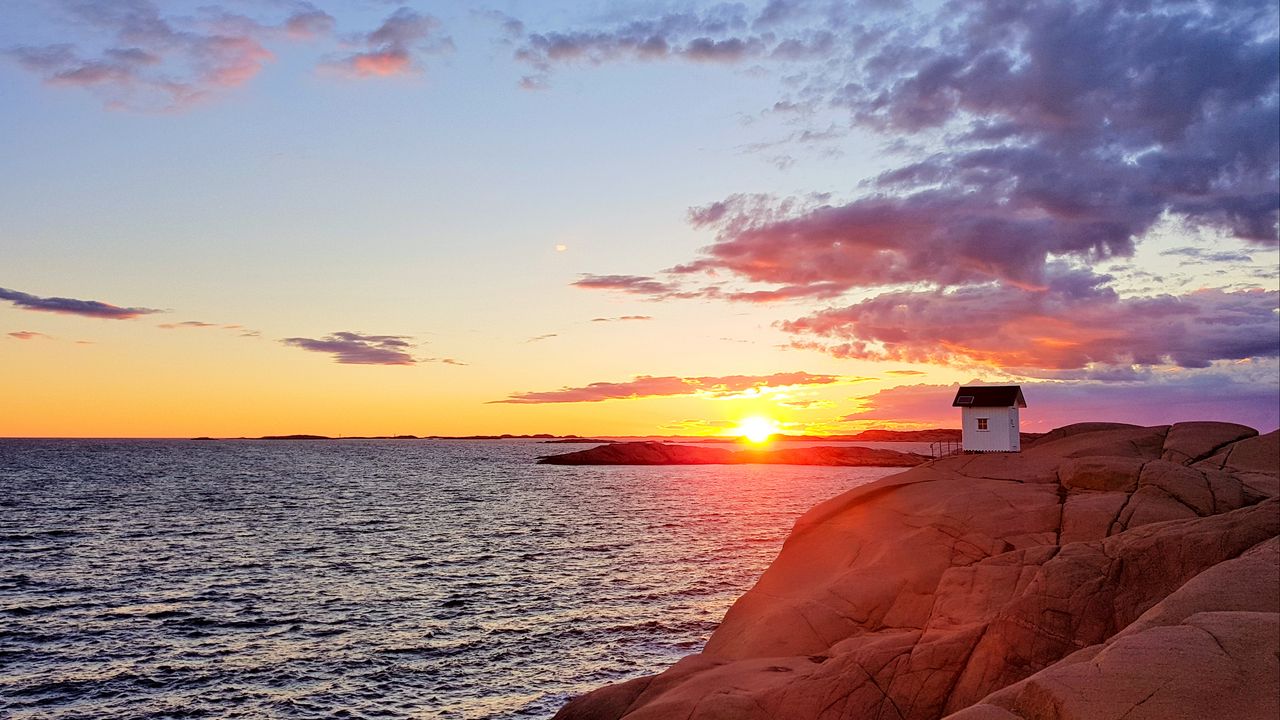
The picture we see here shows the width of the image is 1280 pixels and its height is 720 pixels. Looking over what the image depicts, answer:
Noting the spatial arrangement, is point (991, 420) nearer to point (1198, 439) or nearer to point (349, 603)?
point (1198, 439)

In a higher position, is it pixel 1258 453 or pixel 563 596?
pixel 1258 453

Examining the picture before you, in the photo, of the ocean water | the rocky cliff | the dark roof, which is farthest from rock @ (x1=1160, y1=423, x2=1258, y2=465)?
the ocean water

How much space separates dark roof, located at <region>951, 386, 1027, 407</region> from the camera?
46378mm

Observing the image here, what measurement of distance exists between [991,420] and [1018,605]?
33199mm

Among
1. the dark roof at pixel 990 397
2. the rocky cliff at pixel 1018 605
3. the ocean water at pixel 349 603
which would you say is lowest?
the ocean water at pixel 349 603

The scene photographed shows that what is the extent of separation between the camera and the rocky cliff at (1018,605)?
1081 centimetres

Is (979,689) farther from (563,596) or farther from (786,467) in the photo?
(786,467)

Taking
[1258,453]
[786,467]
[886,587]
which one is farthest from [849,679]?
[786,467]

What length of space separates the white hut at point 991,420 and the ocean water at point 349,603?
15.0 meters

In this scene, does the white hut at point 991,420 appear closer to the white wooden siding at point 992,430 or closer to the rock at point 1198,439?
the white wooden siding at point 992,430

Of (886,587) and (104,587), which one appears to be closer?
A: (886,587)

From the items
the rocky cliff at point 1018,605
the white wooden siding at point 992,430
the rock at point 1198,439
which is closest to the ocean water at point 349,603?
the rocky cliff at point 1018,605

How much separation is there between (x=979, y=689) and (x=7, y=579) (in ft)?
159

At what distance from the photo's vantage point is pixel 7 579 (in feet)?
138
